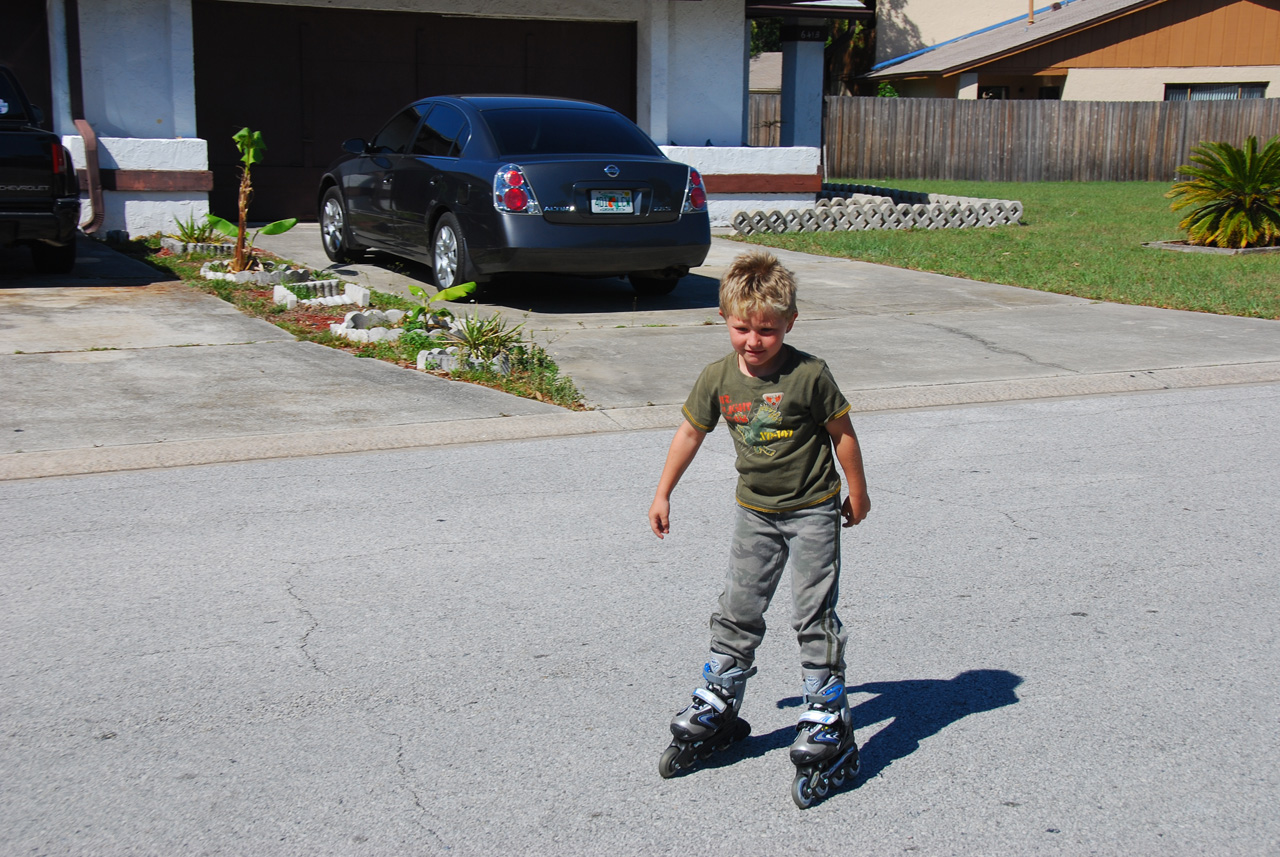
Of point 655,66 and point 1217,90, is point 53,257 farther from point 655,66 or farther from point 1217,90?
point 1217,90

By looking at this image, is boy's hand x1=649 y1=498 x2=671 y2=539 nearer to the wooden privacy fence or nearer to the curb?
the curb

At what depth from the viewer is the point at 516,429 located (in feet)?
22.7

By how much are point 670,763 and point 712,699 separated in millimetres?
195

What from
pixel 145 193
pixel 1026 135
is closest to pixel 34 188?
pixel 145 193

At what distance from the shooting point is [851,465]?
3.31 meters

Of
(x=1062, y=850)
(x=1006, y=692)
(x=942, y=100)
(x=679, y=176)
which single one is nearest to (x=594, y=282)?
(x=679, y=176)

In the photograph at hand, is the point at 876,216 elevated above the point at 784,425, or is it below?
above

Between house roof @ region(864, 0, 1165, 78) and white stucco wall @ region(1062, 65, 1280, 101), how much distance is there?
1374mm

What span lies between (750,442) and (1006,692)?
47.6 inches

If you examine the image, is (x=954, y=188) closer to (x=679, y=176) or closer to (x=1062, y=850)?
(x=679, y=176)

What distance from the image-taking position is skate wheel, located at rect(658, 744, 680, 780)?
3291 mm

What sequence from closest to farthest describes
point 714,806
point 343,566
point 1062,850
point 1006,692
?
point 1062,850, point 714,806, point 1006,692, point 343,566

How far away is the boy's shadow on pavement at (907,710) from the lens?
3465 millimetres

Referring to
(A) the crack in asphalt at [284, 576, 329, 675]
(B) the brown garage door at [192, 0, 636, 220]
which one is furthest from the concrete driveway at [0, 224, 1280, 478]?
(B) the brown garage door at [192, 0, 636, 220]
